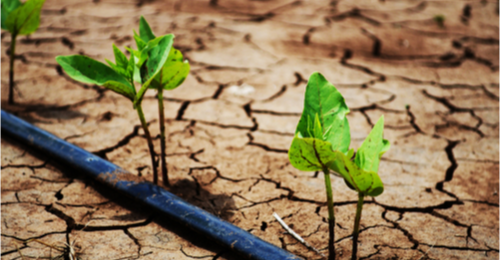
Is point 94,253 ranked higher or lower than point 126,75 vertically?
lower

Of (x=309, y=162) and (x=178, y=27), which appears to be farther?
(x=178, y=27)

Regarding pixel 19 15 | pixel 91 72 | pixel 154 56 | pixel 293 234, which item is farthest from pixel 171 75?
pixel 19 15

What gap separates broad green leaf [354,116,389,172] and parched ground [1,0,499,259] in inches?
18.3

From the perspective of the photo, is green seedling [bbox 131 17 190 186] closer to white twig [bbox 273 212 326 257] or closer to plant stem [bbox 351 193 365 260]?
white twig [bbox 273 212 326 257]

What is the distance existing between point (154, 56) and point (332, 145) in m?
0.73

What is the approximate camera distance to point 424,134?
2.41 metres

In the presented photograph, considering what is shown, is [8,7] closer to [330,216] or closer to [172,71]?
Answer: [172,71]

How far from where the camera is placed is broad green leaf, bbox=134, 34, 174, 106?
4.96 feet

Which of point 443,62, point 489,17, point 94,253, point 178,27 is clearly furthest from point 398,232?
point 489,17

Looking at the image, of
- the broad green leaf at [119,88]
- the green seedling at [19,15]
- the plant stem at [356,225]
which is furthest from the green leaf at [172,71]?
the green seedling at [19,15]

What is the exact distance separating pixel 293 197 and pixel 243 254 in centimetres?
50

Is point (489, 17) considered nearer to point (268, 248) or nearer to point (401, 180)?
point (401, 180)

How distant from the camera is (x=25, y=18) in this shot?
2221 millimetres

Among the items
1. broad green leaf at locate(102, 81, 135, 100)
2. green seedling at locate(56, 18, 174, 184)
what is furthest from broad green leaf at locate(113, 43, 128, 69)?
broad green leaf at locate(102, 81, 135, 100)
